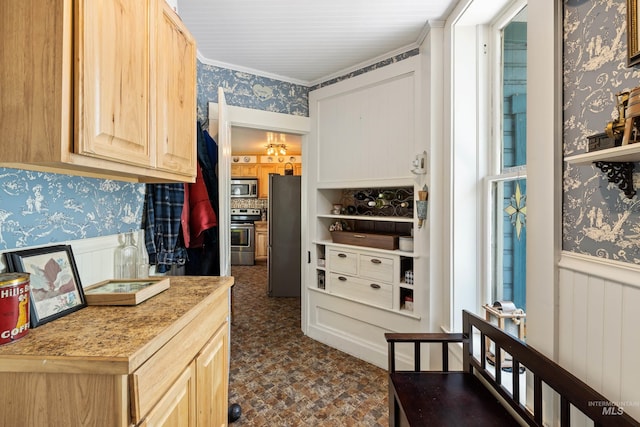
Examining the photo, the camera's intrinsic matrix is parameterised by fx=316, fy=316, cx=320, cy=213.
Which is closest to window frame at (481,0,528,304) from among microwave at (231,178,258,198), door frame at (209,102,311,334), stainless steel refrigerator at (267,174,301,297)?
door frame at (209,102,311,334)

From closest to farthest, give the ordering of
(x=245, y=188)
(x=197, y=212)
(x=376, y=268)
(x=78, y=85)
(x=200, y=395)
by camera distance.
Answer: (x=78, y=85)
(x=200, y=395)
(x=197, y=212)
(x=376, y=268)
(x=245, y=188)

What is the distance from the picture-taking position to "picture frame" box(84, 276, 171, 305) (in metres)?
1.18

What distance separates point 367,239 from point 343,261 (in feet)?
1.12

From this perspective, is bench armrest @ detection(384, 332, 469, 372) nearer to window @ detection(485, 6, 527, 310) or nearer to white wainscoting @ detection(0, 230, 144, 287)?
window @ detection(485, 6, 527, 310)

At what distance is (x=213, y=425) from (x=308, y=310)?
186 cm

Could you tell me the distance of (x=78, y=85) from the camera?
88cm

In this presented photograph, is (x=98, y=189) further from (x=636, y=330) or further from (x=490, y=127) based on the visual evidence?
(x=490, y=127)

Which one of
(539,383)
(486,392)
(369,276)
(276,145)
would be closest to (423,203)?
(369,276)

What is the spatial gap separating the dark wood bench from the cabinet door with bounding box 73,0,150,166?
1430 mm

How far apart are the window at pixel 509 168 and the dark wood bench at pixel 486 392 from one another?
44 centimetres

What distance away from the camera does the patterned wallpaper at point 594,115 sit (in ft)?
2.92

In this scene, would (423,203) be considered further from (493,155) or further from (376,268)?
(376,268)

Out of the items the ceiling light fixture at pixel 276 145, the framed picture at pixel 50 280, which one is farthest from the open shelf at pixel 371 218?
the ceiling light fixture at pixel 276 145

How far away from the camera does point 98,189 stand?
141cm
